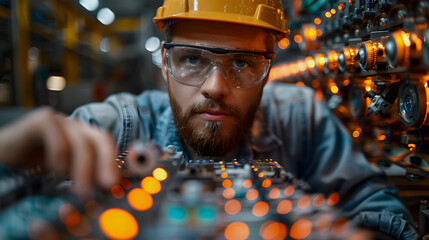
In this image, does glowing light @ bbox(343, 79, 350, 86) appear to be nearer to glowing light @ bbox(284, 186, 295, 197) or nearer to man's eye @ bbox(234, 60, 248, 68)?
man's eye @ bbox(234, 60, 248, 68)

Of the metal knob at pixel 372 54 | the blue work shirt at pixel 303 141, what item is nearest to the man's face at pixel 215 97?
the blue work shirt at pixel 303 141

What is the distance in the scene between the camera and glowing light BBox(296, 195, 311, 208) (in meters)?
0.61

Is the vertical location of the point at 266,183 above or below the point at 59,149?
below

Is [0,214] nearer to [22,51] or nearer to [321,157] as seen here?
[321,157]

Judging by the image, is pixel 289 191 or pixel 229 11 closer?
pixel 289 191

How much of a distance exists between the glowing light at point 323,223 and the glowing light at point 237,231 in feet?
0.43

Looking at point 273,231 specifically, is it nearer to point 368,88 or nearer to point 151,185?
point 151,185

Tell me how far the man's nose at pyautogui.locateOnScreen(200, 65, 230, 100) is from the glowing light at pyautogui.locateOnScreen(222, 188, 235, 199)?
0.45m

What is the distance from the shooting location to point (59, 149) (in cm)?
48

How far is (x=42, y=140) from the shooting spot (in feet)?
1.63

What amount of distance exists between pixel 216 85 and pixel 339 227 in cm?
61

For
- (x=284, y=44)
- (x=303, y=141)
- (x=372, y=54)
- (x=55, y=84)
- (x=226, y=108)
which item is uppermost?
(x=284, y=44)

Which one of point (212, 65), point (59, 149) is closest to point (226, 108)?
point (212, 65)

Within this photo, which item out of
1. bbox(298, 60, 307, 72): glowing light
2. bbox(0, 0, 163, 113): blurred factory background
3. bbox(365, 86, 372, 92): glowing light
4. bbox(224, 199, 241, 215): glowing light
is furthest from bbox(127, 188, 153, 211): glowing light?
bbox(298, 60, 307, 72): glowing light
